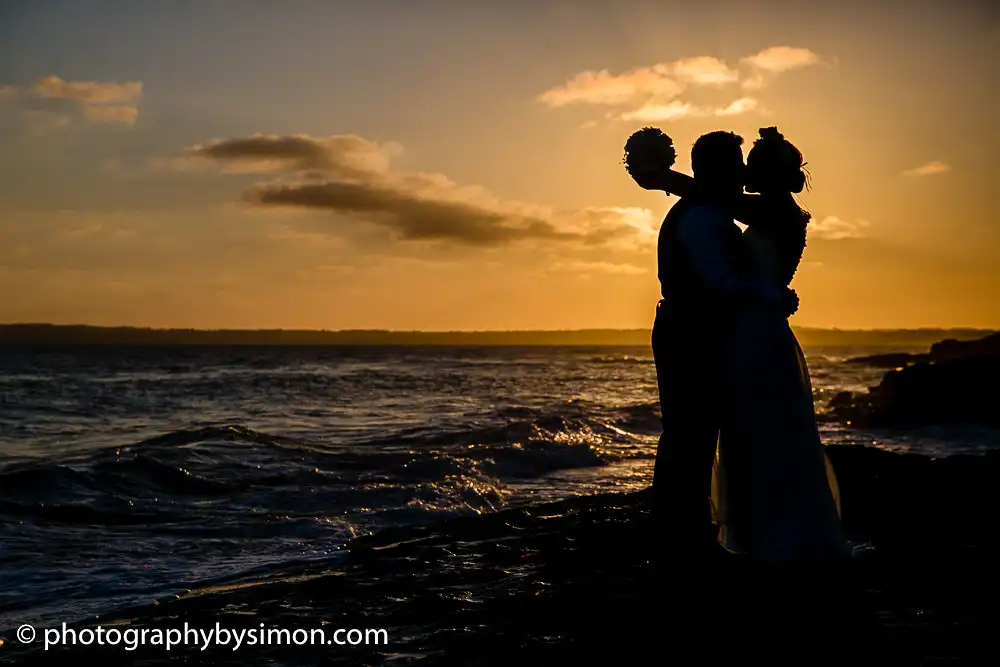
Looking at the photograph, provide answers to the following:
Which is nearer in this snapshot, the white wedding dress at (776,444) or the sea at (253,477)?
the white wedding dress at (776,444)

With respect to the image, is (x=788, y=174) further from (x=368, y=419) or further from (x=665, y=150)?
(x=368, y=419)

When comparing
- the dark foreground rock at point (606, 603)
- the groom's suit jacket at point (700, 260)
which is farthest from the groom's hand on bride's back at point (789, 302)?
the dark foreground rock at point (606, 603)

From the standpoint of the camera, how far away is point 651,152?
16.9 ft

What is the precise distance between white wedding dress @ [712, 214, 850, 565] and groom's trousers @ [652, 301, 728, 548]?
0.37ft

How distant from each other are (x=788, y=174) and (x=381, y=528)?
Answer: 6712mm

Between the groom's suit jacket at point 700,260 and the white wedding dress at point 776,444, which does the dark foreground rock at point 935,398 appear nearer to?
the white wedding dress at point 776,444

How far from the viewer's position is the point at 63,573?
25.7 ft

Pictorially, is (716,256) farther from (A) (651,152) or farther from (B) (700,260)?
(A) (651,152)

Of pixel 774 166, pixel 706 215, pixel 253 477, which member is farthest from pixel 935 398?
pixel 706 215

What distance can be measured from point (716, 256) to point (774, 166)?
33.2 inches

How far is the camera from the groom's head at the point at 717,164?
483cm

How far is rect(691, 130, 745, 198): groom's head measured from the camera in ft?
15.8

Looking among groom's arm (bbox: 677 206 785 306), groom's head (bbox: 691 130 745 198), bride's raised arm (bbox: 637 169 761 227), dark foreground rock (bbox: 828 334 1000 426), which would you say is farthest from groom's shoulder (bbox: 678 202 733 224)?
dark foreground rock (bbox: 828 334 1000 426)

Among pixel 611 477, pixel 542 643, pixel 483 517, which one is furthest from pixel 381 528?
pixel 542 643
